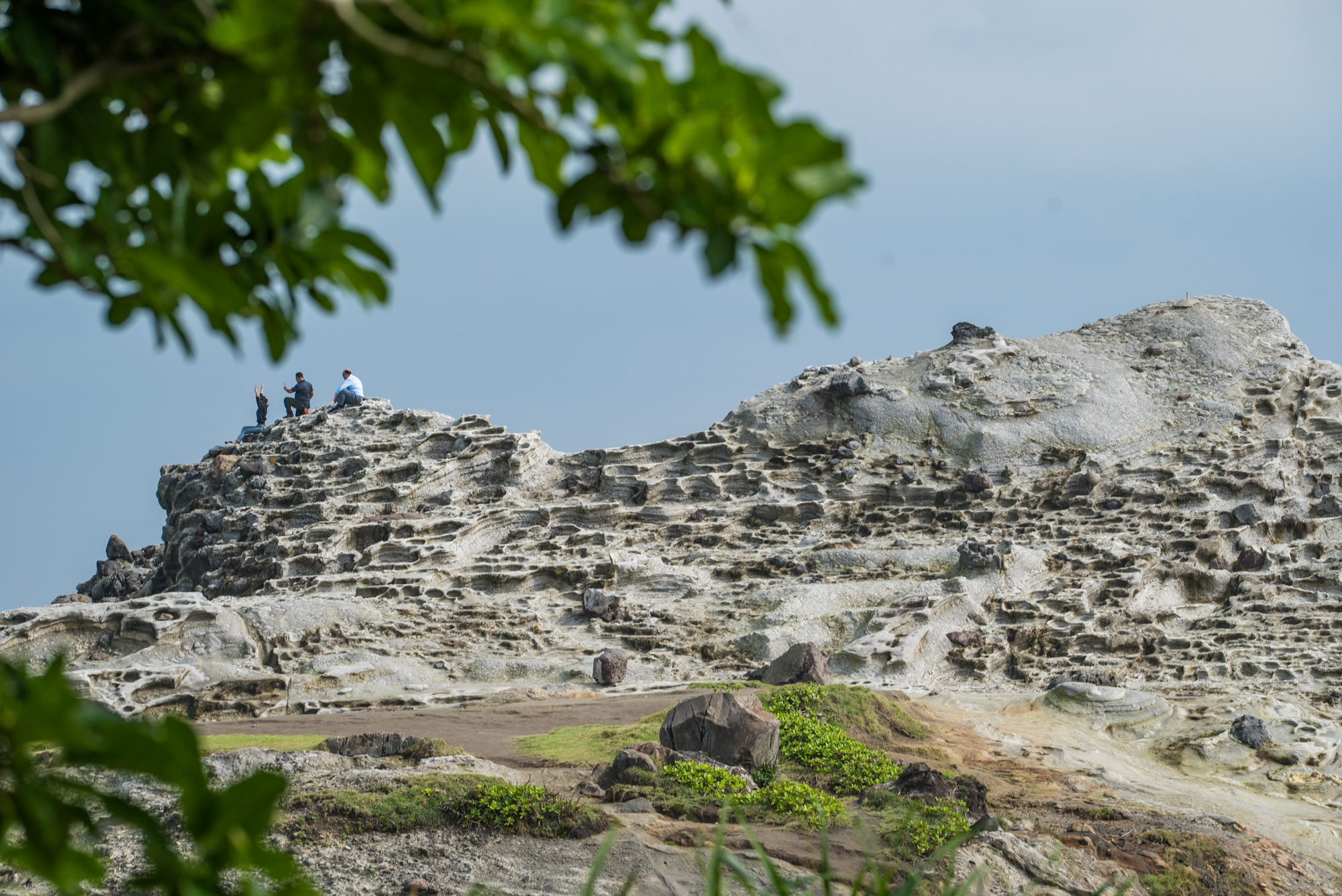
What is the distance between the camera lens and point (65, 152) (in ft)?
5.16

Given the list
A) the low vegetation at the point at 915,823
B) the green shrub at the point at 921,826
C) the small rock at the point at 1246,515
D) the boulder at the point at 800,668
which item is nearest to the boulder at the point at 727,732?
the low vegetation at the point at 915,823

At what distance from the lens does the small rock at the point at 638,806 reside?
686cm

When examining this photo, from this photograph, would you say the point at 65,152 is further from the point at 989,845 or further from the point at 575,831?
the point at 989,845

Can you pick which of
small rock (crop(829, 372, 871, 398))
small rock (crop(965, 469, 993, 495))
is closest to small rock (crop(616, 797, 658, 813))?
small rock (crop(965, 469, 993, 495))

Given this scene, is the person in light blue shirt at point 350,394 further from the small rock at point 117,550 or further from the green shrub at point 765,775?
the green shrub at point 765,775

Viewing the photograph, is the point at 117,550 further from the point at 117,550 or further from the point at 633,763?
the point at 633,763

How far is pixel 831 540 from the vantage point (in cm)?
1869

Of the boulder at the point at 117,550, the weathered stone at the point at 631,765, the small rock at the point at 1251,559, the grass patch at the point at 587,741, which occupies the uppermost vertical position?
the boulder at the point at 117,550

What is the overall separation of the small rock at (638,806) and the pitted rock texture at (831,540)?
7.51m

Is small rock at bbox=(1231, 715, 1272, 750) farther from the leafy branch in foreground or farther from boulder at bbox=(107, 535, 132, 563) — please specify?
boulder at bbox=(107, 535, 132, 563)

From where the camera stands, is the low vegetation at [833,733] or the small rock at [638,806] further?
the low vegetation at [833,733]

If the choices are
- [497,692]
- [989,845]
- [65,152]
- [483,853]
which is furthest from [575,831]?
[497,692]

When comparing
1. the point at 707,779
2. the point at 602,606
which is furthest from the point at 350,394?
the point at 707,779

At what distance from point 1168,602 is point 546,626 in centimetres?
1001
